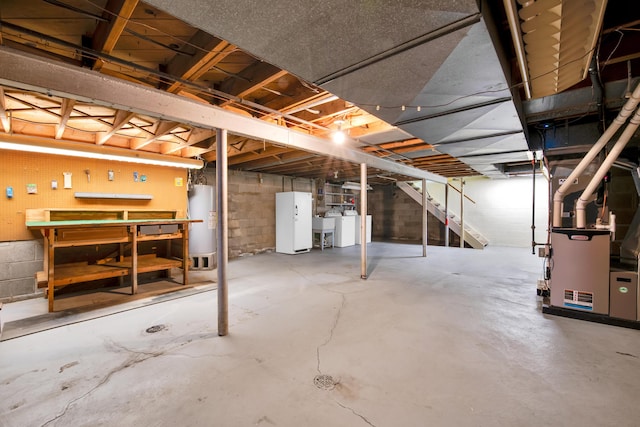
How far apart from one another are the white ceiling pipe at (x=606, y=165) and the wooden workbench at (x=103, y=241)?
16.3 feet

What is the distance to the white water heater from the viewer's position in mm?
5035

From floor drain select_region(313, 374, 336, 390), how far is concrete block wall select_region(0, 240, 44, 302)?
4.14 meters

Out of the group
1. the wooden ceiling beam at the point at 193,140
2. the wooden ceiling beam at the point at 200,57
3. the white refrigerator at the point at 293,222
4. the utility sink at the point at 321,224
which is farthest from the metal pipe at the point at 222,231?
the utility sink at the point at 321,224

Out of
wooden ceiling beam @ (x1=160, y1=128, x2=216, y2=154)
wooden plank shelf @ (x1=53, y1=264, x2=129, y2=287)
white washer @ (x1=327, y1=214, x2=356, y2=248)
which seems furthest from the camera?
white washer @ (x1=327, y1=214, x2=356, y2=248)

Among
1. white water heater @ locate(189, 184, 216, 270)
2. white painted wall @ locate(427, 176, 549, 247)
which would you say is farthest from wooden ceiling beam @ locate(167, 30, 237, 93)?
white painted wall @ locate(427, 176, 549, 247)

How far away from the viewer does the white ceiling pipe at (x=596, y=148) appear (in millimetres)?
2232

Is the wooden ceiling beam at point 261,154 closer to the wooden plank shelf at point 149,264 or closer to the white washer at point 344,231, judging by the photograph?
the wooden plank shelf at point 149,264

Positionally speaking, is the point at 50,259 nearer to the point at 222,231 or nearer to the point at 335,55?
the point at 222,231

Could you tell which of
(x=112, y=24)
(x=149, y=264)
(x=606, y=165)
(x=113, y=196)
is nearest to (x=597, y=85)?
(x=606, y=165)

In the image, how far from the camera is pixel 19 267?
11.3ft

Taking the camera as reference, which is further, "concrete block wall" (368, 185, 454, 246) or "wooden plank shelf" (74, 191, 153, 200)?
"concrete block wall" (368, 185, 454, 246)

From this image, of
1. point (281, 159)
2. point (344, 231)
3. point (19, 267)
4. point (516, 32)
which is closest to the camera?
point (516, 32)

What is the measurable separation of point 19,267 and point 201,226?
2337 millimetres

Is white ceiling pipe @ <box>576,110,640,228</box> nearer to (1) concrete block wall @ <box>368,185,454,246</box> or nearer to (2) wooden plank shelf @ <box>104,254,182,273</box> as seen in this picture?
(2) wooden plank shelf @ <box>104,254,182,273</box>
